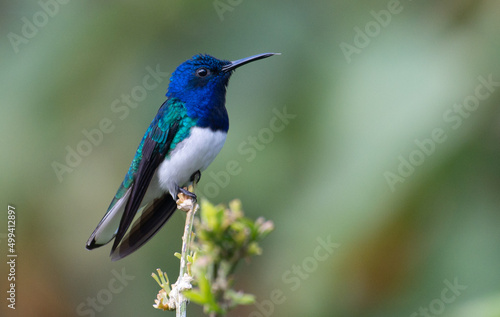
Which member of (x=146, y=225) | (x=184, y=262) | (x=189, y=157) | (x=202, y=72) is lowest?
(x=146, y=225)

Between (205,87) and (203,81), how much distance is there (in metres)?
0.05

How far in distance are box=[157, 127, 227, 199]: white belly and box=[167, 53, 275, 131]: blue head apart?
55 mm

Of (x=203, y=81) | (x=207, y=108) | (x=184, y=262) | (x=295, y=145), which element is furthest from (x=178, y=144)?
(x=184, y=262)

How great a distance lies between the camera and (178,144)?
2.74 m

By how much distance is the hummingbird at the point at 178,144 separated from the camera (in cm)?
260

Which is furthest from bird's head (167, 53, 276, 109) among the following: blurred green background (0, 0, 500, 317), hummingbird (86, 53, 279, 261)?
blurred green background (0, 0, 500, 317)

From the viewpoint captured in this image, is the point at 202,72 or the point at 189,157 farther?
the point at 202,72

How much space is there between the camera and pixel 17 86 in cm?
329

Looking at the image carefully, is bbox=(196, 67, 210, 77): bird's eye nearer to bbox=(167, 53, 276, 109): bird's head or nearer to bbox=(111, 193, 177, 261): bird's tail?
bbox=(167, 53, 276, 109): bird's head

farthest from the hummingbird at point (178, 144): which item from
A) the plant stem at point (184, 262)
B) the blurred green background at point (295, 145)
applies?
the plant stem at point (184, 262)

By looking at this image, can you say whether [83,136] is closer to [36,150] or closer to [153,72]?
[36,150]

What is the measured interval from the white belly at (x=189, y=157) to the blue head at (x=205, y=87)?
0.18 feet

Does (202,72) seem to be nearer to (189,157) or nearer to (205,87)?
(205,87)

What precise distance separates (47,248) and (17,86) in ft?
2.98
